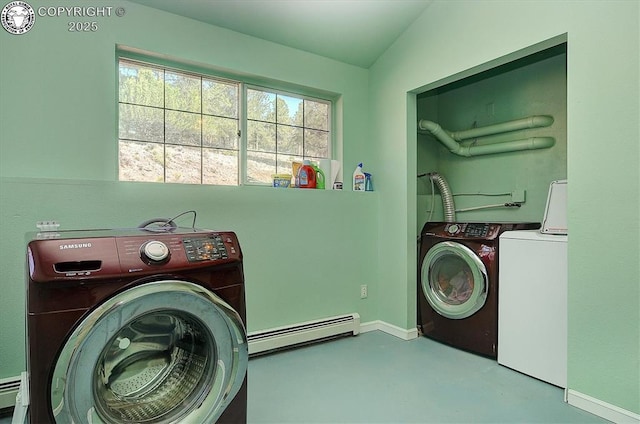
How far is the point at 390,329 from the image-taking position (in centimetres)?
308

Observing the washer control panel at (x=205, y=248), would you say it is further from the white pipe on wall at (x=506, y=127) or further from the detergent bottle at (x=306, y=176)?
the white pipe on wall at (x=506, y=127)

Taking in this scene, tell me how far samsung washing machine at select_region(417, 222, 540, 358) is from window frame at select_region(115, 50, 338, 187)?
117cm

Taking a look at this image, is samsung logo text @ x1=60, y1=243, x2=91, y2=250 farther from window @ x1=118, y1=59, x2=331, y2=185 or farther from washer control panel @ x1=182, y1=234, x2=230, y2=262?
window @ x1=118, y1=59, x2=331, y2=185

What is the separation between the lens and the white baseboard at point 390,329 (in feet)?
9.68

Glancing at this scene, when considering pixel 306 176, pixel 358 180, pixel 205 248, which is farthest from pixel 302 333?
pixel 205 248

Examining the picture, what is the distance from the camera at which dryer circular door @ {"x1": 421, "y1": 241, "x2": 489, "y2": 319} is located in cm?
259

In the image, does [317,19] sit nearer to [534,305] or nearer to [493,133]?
[493,133]

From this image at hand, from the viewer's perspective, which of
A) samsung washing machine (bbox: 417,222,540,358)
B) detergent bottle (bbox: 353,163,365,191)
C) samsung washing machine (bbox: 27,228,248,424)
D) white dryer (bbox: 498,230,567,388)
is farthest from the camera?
→ detergent bottle (bbox: 353,163,365,191)

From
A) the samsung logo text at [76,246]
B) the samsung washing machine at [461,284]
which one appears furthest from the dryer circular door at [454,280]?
the samsung logo text at [76,246]

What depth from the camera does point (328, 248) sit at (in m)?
2.94

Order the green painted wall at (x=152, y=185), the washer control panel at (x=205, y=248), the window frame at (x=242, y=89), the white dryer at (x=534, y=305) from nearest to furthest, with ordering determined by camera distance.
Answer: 1. the washer control panel at (x=205, y=248)
2. the green painted wall at (x=152, y=185)
3. the white dryer at (x=534, y=305)
4. the window frame at (x=242, y=89)

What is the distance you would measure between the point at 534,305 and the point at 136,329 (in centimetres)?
219

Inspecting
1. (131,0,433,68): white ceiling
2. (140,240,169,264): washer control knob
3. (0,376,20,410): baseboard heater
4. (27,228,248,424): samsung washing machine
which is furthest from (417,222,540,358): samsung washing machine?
(0,376,20,410): baseboard heater

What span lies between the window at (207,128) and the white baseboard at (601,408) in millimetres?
2325
